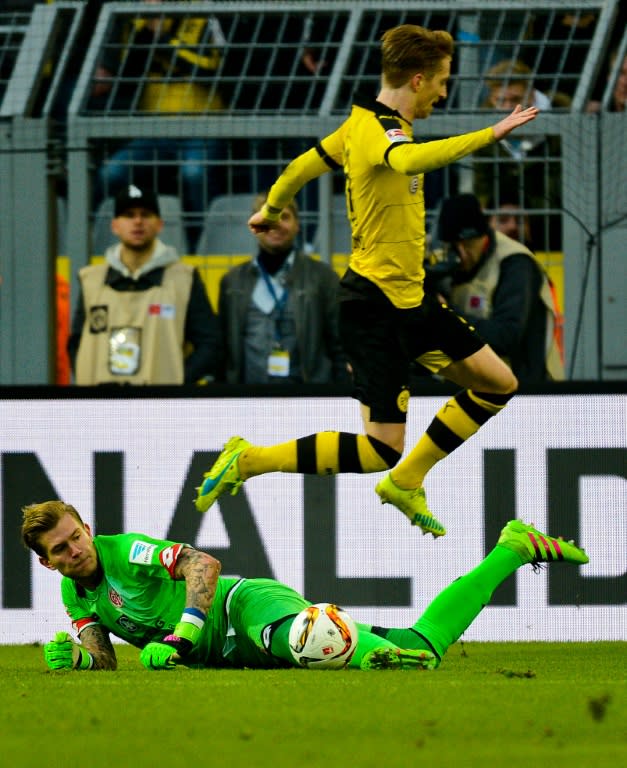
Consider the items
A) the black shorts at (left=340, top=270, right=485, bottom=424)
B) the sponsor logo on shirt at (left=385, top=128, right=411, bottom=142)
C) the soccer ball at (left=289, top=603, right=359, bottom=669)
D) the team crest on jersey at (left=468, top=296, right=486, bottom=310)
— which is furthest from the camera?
the team crest on jersey at (left=468, top=296, right=486, bottom=310)

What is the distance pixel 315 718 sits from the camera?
4988 millimetres

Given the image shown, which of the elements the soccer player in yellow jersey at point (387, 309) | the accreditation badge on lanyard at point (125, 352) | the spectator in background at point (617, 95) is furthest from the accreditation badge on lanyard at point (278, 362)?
the spectator in background at point (617, 95)

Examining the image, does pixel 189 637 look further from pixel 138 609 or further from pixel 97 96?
pixel 97 96

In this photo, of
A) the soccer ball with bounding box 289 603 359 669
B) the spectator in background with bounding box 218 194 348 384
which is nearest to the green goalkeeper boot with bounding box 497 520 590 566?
the soccer ball with bounding box 289 603 359 669

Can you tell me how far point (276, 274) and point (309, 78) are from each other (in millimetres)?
1146

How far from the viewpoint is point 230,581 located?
696 centimetres

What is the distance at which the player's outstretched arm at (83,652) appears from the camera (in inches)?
261

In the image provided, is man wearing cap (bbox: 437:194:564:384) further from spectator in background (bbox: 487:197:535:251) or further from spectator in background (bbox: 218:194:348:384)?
spectator in background (bbox: 218:194:348:384)

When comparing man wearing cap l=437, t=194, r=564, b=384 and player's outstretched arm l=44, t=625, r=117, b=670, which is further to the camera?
man wearing cap l=437, t=194, r=564, b=384

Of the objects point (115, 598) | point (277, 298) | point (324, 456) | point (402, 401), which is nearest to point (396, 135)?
point (402, 401)

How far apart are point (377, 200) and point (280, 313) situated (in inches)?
90.5

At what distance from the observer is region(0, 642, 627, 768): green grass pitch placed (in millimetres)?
4293

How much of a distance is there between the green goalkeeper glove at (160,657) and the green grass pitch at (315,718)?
6cm

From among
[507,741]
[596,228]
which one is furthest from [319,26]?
[507,741]
